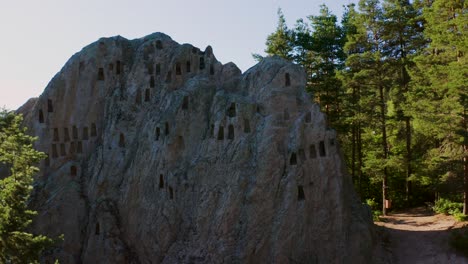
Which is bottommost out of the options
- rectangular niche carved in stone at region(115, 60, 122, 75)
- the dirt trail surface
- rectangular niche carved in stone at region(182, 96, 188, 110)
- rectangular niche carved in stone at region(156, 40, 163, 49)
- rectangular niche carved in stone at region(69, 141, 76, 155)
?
the dirt trail surface

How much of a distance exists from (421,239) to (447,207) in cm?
468

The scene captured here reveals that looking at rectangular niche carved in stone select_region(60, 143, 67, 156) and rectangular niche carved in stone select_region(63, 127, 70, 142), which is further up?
rectangular niche carved in stone select_region(63, 127, 70, 142)

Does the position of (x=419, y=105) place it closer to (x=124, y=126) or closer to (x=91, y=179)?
(x=124, y=126)

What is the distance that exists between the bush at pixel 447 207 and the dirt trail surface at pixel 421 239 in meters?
0.38

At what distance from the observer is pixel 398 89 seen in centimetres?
3522

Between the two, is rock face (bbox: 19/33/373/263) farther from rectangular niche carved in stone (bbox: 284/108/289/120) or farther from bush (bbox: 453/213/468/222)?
bush (bbox: 453/213/468/222)

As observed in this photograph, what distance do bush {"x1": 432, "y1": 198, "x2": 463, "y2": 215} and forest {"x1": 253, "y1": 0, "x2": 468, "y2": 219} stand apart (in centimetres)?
7

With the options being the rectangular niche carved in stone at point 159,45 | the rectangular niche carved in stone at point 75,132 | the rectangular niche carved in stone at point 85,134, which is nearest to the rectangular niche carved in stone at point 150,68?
the rectangular niche carved in stone at point 159,45

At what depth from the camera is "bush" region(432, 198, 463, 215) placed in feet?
98.5

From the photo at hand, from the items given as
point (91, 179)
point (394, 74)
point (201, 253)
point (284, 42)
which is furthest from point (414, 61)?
point (91, 179)

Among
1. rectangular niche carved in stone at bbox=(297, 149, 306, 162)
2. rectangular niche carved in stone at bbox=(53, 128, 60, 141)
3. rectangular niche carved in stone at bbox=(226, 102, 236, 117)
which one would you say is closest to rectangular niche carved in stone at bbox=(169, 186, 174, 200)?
rectangular niche carved in stone at bbox=(226, 102, 236, 117)

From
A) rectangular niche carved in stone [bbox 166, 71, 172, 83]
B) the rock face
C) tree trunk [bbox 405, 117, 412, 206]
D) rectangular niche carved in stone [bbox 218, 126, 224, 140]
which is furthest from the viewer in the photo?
tree trunk [bbox 405, 117, 412, 206]

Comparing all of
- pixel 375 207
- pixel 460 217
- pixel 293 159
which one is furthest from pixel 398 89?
pixel 293 159

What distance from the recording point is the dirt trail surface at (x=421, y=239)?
84.3 ft
